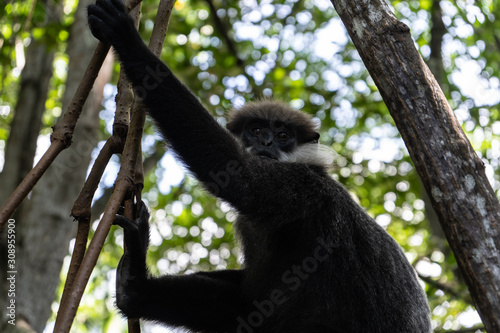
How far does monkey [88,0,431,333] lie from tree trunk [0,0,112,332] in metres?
3.17

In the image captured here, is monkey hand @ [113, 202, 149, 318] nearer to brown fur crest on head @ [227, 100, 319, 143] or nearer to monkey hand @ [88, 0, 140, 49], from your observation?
monkey hand @ [88, 0, 140, 49]

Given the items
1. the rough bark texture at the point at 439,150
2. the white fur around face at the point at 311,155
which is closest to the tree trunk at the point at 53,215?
the white fur around face at the point at 311,155

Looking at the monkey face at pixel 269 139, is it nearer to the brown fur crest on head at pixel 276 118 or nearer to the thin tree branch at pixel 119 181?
the brown fur crest on head at pixel 276 118

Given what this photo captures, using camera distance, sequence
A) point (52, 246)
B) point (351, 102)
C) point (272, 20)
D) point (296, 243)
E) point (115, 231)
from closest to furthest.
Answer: point (296, 243)
point (52, 246)
point (351, 102)
point (272, 20)
point (115, 231)

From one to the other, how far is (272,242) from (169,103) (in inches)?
55.2

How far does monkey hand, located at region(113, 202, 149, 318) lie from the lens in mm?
4016

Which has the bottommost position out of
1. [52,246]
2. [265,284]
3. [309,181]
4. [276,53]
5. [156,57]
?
[265,284]

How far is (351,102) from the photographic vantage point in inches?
405

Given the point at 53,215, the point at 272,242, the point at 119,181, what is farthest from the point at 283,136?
the point at 53,215

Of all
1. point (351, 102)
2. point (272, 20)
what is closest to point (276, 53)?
point (272, 20)

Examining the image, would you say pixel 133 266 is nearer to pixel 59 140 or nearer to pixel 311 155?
pixel 59 140

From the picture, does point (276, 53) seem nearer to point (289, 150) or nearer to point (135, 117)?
point (289, 150)

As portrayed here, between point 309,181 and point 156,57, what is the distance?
4.90 feet

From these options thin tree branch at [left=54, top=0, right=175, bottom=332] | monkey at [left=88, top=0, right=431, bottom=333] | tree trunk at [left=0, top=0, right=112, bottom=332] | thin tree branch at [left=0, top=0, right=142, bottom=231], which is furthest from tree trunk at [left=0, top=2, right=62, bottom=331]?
thin tree branch at [left=0, top=0, right=142, bottom=231]
